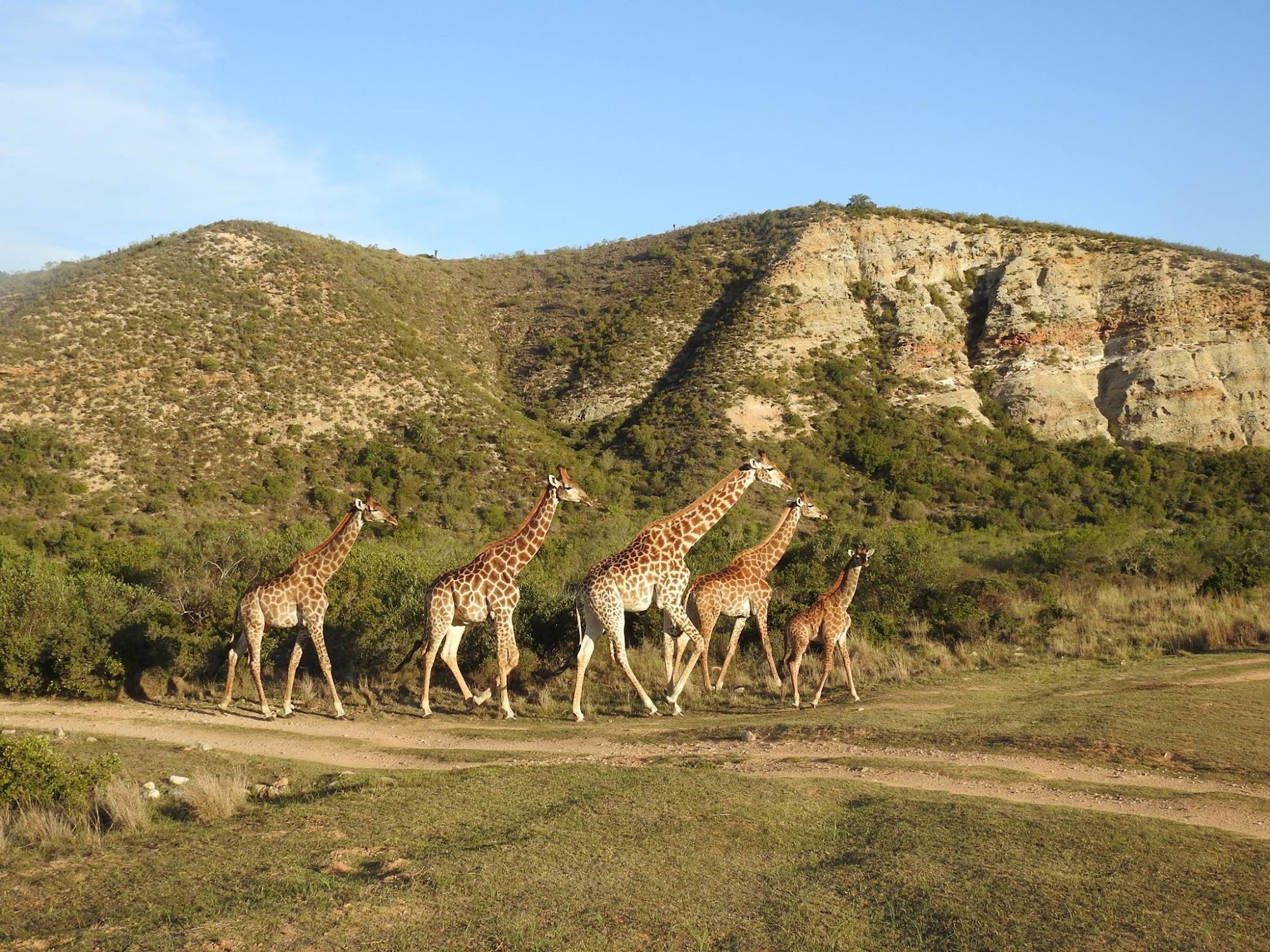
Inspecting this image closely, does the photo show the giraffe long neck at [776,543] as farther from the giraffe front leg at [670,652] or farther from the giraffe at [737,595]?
the giraffe front leg at [670,652]

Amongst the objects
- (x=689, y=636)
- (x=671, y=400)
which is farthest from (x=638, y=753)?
(x=671, y=400)

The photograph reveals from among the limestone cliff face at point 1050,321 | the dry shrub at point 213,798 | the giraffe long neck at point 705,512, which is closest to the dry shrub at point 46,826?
the dry shrub at point 213,798

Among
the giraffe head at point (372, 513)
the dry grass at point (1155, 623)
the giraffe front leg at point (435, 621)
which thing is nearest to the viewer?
the giraffe front leg at point (435, 621)

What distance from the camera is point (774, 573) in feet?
77.4

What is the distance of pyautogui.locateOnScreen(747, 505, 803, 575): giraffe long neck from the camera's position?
55.5 ft

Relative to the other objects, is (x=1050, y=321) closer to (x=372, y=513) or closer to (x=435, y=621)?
(x=372, y=513)

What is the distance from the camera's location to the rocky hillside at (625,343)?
42312 mm

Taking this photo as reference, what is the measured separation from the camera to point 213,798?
9281mm

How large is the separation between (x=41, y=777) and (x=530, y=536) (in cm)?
795

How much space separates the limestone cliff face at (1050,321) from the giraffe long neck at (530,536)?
35781 millimetres

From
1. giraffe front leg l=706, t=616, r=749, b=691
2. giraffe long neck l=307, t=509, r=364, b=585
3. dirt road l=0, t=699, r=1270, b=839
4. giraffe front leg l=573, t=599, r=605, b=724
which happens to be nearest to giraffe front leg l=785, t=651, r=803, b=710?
giraffe front leg l=706, t=616, r=749, b=691

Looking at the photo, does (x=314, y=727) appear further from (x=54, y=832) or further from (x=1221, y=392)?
(x=1221, y=392)

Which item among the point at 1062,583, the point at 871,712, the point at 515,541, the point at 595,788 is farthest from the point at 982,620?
the point at 595,788

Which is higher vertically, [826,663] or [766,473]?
[766,473]
